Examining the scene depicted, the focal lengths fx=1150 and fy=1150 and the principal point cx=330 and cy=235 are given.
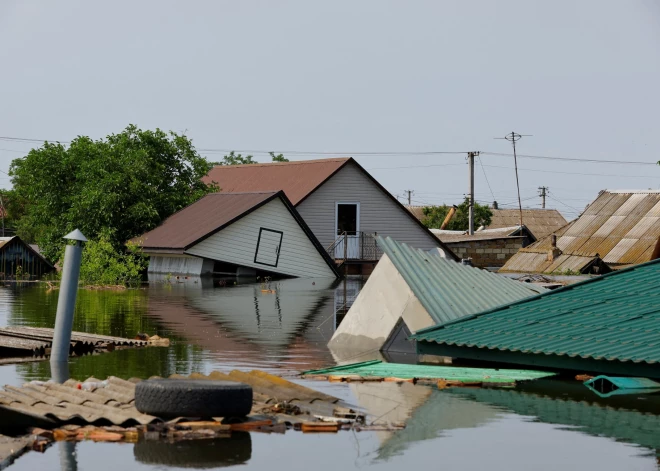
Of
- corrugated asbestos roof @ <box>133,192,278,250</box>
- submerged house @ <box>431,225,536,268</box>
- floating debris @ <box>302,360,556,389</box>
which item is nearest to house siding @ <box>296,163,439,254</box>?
submerged house @ <box>431,225,536,268</box>

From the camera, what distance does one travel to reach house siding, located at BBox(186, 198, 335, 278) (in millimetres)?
44625

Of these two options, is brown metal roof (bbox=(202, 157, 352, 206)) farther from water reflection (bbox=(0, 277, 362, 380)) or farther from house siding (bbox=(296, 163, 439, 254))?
water reflection (bbox=(0, 277, 362, 380))

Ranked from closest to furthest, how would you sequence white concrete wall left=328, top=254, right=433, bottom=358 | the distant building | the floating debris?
the floating debris → white concrete wall left=328, top=254, right=433, bottom=358 → the distant building

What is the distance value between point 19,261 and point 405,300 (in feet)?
105

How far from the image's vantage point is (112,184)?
47.8m

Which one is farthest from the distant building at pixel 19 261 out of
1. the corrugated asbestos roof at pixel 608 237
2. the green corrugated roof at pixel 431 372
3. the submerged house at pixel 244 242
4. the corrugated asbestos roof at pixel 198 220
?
the green corrugated roof at pixel 431 372

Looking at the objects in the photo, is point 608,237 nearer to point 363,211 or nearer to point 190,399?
point 363,211

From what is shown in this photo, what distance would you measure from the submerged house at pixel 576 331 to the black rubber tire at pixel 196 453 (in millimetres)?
6548

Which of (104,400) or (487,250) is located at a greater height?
(487,250)

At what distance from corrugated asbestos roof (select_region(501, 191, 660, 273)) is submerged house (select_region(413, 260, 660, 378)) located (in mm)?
23692

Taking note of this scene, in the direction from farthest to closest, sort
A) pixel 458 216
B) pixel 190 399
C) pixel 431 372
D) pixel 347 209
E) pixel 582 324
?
pixel 458 216 → pixel 347 209 → pixel 582 324 → pixel 431 372 → pixel 190 399

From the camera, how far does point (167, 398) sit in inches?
440

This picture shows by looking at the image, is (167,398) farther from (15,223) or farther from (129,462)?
(15,223)

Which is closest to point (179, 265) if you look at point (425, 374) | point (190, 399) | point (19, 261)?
point (19, 261)
